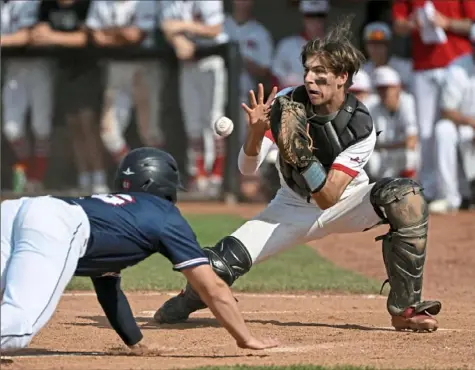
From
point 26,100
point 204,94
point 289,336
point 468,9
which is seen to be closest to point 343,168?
point 289,336

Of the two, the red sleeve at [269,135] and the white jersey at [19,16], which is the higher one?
the red sleeve at [269,135]

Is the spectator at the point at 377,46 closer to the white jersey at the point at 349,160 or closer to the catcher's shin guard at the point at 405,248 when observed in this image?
the white jersey at the point at 349,160

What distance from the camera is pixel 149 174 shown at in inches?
201

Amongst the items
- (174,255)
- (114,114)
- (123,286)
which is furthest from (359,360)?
(114,114)

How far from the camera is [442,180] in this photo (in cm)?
1244

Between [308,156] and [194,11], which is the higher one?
[308,156]

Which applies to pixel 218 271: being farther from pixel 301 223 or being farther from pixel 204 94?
pixel 204 94

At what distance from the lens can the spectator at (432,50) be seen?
41.1 feet

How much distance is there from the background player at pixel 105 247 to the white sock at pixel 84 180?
8.21 metres

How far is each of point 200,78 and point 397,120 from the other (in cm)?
226

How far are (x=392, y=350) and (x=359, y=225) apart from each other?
3.50 ft

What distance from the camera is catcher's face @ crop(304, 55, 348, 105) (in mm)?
6180

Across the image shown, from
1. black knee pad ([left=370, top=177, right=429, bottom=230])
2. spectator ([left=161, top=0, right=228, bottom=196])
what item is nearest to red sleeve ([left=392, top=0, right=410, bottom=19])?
spectator ([left=161, top=0, right=228, bottom=196])

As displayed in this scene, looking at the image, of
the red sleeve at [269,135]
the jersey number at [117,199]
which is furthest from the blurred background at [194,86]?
the jersey number at [117,199]
